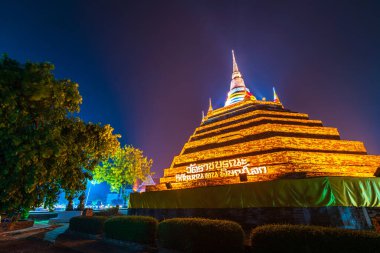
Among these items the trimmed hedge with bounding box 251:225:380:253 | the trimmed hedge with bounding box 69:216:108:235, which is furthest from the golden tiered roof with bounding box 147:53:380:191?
the trimmed hedge with bounding box 251:225:380:253

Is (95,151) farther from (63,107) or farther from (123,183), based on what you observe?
(123,183)

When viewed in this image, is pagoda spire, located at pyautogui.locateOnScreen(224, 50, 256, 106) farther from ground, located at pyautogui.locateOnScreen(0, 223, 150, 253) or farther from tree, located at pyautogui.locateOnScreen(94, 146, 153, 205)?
ground, located at pyautogui.locateOnScreen(0, 223, 150, 253)

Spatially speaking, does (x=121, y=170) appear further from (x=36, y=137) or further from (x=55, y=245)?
(x=36, y=137)

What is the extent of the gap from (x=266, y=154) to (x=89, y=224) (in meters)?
17.1

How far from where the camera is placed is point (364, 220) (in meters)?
11.7

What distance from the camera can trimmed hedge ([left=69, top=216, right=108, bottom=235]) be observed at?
50.3 ft

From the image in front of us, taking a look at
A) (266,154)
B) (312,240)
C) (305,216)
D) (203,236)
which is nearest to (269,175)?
(266,154)

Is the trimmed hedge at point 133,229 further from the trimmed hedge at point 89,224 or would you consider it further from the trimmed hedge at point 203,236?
the trimmed hedge at point 89,224

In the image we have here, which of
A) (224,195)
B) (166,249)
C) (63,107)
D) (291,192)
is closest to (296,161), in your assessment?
(291,192)

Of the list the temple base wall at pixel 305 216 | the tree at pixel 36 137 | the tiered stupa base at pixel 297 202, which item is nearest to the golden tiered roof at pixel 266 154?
the tiered stupa base at pixel 297 202

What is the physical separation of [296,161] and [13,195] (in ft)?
64.8

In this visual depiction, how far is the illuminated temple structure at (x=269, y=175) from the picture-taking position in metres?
12.0

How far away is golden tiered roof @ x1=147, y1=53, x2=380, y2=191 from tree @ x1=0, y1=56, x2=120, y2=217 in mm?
14199

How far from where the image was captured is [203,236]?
889 centimetres
